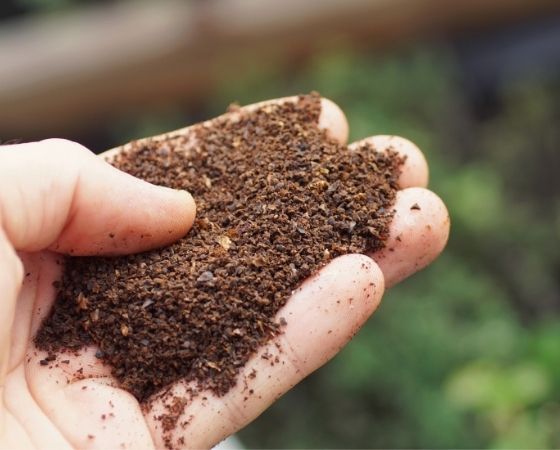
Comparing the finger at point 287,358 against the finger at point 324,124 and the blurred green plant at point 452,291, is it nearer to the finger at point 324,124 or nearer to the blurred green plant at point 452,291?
the finger at point 324,124

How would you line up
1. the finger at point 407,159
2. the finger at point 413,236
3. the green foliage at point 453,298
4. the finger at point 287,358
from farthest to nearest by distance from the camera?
the green foliage at point 453,298
the finger at point 407,159
the finger at point 413,236
the finger at point 287,358

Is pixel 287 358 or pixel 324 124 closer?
pixel 287 358

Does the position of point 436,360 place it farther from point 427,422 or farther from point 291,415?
point 291,415

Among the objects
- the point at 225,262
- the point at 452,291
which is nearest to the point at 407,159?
the point at 225,262

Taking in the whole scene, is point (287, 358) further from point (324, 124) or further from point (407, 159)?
point (324, 124)

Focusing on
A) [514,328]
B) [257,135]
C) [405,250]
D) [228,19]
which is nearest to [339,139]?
[257,135]

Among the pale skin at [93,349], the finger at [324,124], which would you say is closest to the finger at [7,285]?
the pale skin at [93,349]

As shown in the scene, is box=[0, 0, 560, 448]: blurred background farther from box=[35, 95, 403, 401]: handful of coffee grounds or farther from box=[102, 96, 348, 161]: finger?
box=[35, 95, 403, 401]: handful of coffee grounds
